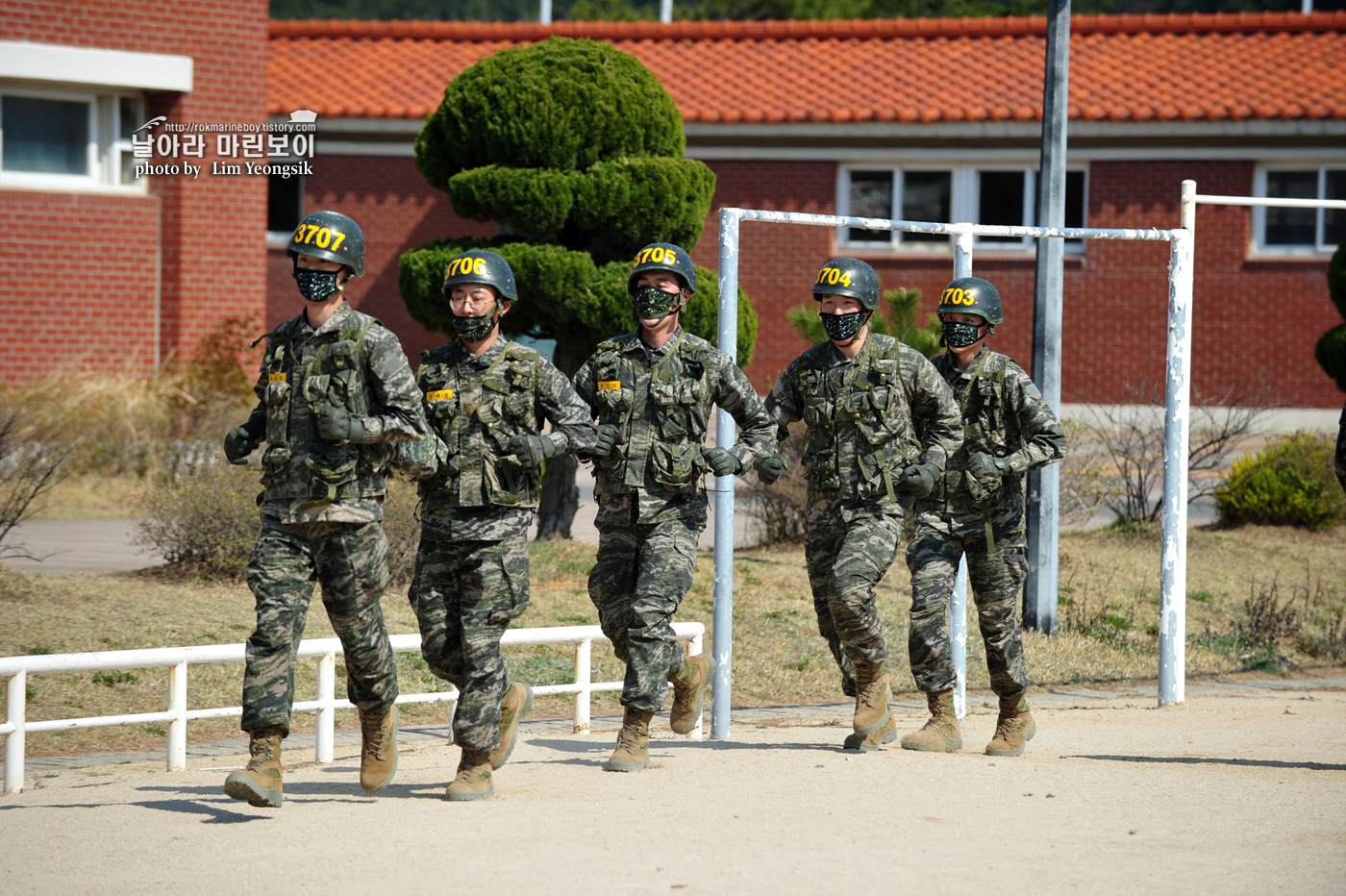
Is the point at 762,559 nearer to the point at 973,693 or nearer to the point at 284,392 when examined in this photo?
the point at 973,693

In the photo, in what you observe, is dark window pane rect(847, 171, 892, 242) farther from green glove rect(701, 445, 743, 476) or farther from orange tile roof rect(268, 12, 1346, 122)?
green glove rect(701, 445, 743, 476)

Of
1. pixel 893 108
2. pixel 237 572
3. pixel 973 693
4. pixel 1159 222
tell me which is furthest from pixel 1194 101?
pixel 237 572

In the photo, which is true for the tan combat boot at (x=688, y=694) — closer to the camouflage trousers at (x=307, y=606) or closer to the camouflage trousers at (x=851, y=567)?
the camouflage trousers at (x=851, y=567)

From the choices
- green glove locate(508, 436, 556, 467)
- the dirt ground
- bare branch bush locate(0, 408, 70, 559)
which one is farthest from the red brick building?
green glove locate(508, 436, 556, 467)

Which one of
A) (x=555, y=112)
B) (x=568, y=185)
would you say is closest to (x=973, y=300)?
(x=568, y=185)

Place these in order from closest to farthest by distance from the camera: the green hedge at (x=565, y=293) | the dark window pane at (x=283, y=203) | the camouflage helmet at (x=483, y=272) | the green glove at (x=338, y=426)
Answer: the green glove at (x=338, y=426) → the camouflage helmet at (x=483, y=272) → the green hedge at (x=565, y=293) → the dark window pane at (x=283, y=203)

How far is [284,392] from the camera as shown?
5.88m

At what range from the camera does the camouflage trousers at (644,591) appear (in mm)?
6656

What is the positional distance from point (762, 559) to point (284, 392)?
7296 mm

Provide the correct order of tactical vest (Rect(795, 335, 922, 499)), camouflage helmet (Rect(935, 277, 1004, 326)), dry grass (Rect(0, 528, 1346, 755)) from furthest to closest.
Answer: dry grass (Rect(0, 528, 1346, 755)) → camouflage helmet (Rect(935, 277, 1004, 326)) → tactical vest (Rect(795, 335, 922, 499))

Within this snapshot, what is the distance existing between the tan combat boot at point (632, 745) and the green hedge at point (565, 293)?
491 centimetres

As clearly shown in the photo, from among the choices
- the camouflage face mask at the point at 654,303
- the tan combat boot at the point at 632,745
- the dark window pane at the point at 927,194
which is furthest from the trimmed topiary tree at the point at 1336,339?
the tan combat boot at the point at 632,745

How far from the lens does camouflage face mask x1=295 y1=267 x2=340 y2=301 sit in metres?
5.88

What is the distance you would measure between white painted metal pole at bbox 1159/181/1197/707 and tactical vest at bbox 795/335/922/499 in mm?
2384
